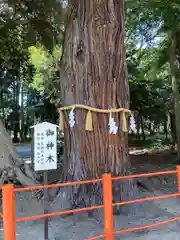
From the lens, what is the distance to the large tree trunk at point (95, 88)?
525cm

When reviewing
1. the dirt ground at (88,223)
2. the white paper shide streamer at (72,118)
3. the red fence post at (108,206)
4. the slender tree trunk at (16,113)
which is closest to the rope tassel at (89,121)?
the white paper shide streamer at (72,118)

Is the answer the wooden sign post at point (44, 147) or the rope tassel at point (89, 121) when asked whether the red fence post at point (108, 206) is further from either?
the rope tassel at point (89, 121)

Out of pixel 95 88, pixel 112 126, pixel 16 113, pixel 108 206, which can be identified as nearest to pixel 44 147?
pixel 108 206

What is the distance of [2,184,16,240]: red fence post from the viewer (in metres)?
2.90

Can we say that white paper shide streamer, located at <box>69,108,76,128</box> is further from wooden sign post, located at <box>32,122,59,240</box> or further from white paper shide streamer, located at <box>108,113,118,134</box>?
wooden sign post, located at <box>32,122,59,240</box>

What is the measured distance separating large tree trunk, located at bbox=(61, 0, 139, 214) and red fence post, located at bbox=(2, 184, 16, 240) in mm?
2359

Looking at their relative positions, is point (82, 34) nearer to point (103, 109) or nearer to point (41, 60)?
point (103, 109)

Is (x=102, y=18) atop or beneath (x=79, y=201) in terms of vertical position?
atop

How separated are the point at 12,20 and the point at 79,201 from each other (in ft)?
21.0

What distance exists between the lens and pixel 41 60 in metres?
16.9

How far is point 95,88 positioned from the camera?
5.27m

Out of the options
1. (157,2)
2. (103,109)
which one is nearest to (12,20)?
(157,2)

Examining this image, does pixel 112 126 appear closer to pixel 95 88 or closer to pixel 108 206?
pixel 95 88

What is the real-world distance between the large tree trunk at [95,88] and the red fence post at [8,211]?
92.9 inches
